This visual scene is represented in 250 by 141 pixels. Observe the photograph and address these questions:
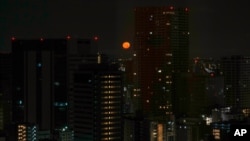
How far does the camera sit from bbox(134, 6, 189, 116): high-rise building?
6188mm

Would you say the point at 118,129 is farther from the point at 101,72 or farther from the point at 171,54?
the point at 171,54

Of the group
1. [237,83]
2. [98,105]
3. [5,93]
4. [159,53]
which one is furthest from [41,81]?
[237,83]

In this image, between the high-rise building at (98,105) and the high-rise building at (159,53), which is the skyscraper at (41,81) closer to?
the high-rise building at (98,105)

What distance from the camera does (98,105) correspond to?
635 centimetres

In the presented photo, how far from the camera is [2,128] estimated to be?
18.7 feet

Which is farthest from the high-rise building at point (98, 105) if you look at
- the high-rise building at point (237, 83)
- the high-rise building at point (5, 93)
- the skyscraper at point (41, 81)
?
the high-rise building at point (237, 83)

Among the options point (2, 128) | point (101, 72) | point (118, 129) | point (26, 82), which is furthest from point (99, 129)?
point (26, 82)

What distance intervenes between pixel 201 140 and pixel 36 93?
3522 mm

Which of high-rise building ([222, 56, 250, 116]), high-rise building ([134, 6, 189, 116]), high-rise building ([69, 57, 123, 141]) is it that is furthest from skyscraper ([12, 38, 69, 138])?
high-rise building ([222, 56, 250, 116])

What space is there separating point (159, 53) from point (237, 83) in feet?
5.05

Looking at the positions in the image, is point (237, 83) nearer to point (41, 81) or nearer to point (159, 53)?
point (159, 53)

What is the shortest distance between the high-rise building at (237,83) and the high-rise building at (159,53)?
23.8 inches

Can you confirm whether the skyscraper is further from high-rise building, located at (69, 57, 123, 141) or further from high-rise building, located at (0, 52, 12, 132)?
high-rise building, located at (69, 57, 123, 141)

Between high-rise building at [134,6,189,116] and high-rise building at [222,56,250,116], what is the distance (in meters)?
0.60
